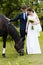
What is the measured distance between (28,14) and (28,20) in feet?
0.76

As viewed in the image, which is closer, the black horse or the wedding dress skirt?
the black horse

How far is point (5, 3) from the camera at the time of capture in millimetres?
15836

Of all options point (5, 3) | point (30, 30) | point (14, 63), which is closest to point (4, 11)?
point (5, 3)

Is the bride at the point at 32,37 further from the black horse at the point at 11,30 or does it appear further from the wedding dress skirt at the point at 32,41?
the black horse at the point at 11,30

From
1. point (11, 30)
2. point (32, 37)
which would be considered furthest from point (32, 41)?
point (11, 30)

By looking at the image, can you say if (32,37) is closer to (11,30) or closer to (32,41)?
(32,41)

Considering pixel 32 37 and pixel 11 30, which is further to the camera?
pixel 32 37

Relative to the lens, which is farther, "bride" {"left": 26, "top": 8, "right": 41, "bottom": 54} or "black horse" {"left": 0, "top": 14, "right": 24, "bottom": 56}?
"bride" {"left": 26, "top": 8, "right": 41, "bottom": 54}

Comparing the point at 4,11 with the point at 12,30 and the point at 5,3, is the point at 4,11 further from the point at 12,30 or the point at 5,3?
the point at 12,30

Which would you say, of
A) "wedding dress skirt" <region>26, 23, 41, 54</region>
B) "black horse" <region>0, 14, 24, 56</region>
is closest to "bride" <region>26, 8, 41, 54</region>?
"wedding dress skirt" <region>26, 23, 41, 54</region>

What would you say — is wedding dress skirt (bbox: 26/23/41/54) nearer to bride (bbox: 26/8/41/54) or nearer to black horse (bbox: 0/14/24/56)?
bride (bbox: 26/8/41/54)

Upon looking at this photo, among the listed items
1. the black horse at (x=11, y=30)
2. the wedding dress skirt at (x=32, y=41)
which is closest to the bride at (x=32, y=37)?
the wedding dress skirt at (x=32, y=41)

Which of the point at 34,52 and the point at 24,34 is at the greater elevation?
the point at 24,34

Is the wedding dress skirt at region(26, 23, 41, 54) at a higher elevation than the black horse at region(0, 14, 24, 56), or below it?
below
